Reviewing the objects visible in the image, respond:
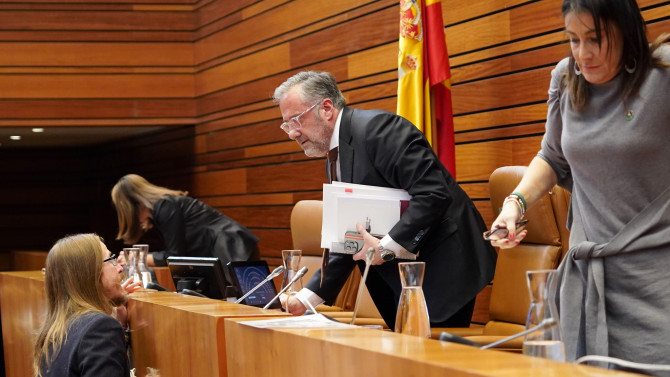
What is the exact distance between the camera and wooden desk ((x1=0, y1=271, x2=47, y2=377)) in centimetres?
362

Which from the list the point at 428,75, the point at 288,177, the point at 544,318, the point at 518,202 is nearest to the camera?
the point at 544,318

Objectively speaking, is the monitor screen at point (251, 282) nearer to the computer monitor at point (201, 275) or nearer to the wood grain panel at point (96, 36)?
the computer monitor at point (201, 275)

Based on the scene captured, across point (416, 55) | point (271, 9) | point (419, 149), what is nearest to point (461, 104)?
point (416, 55)

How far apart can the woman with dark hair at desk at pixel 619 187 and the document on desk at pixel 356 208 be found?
36.9 inches

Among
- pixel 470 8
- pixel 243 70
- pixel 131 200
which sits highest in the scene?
pixel 243 70

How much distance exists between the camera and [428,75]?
3.97 meters

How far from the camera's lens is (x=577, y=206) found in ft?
5.51

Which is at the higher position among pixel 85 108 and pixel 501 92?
pixel 85 108

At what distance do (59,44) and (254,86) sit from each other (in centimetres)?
165

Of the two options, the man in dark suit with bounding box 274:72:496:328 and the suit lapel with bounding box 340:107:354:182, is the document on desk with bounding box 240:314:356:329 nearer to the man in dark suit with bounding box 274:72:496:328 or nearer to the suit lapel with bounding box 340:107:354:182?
the man in dark suit with bounding box 274:72:496:328

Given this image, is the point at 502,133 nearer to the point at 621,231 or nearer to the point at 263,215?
the point at 621,231

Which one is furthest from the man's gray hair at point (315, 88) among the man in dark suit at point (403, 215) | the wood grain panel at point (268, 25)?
the wood grain panel at point (268, 25)

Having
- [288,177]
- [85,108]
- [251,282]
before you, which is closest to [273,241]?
[288,177]

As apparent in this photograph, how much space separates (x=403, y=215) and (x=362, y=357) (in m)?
1.19
